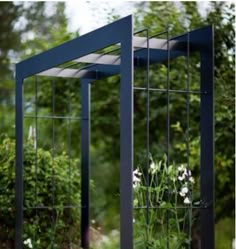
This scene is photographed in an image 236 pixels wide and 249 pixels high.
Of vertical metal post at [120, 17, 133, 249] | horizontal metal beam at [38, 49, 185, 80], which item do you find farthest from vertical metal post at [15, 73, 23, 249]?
vertical metal post at [120, 17, 133, 249]

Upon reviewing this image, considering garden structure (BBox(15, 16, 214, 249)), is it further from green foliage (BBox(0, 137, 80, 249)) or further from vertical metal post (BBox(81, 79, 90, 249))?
green foliage (BBox(0, 137, 80, 249))

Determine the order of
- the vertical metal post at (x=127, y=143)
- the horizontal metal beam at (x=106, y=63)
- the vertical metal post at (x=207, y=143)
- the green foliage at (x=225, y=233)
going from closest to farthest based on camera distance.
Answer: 1. the vertical metal post at (x=127, y=143)
2. the vertical metal post at (x=207, y=143)
3. the horizontal metal beam at (x=106, y=63)
4. the green foliage at (x=225, y=233)

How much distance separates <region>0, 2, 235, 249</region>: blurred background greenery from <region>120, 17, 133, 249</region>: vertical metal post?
265cm

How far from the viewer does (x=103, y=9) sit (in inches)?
320

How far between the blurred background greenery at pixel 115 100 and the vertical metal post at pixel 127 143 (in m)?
2.65

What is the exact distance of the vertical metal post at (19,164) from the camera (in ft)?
19.4

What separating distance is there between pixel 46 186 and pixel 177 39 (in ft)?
8.88

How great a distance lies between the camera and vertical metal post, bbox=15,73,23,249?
590 centimetres

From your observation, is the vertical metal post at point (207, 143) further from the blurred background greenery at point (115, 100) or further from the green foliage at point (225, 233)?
the green foliage at point (225, 233)

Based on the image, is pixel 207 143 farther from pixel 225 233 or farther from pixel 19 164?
pixel 225 233

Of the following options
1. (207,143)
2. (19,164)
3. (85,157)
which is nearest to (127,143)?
(207,143)

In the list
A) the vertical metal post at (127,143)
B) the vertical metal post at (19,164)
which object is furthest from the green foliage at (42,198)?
the vertical metal post at (127,143)

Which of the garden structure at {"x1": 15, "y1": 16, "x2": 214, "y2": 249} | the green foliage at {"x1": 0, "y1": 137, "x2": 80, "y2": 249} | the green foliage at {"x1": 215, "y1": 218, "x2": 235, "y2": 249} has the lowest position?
the green foliage at {"x1": 215, "y1": 218, "x2": 235, "y2": 249}

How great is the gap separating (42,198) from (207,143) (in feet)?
8.94
